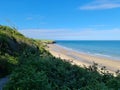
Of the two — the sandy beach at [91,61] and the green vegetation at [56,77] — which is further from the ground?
the green vegetation at [56,77]

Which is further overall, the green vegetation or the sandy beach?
the sandy beach

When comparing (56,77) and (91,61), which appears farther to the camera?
(91,61)

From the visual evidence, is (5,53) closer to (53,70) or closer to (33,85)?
(53,70)

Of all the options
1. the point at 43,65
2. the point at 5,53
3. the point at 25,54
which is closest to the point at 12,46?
the point at 5,53

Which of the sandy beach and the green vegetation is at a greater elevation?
the green vegetation

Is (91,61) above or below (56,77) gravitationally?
below

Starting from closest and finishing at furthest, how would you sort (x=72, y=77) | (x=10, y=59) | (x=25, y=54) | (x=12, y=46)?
(x=72, y=77) < (x=25, y=54) < (x=10, y=59) < (x=12, y=46)

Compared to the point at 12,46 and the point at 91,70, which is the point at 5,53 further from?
the point at 91,70

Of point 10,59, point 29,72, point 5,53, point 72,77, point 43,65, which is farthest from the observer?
point 5,53

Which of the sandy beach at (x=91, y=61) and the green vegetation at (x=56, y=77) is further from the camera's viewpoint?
the sandy beach at (x=91, y=61)

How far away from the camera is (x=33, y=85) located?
6984 millimetres

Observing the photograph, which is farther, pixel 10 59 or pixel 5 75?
pixel 10 59

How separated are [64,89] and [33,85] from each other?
0.64 meters

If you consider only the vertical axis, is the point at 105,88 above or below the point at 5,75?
above
